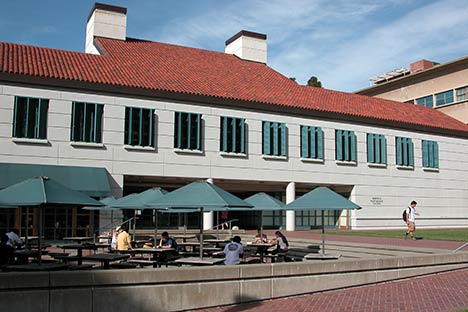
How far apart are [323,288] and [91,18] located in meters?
27.8

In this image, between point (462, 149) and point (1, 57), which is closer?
point (1, 57)

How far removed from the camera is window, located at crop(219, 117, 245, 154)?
30.1m

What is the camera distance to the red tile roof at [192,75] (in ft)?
89.9

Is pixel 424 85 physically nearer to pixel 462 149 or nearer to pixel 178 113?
pixel 462 149

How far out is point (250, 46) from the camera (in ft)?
128

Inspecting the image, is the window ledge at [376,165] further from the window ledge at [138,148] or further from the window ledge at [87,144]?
the window ledge at [87,144]

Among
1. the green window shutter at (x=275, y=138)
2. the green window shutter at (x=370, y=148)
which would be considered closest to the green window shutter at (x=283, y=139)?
the green window shutter at (x=275, y=138)

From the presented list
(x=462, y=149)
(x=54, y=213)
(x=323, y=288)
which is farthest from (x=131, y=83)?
(x=462, y=149)

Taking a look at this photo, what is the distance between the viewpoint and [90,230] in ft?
86.2

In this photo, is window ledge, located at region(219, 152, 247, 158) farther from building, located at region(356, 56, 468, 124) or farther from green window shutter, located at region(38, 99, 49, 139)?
building, located at region(356, 56, 468, 124)

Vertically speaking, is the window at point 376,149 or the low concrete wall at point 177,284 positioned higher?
the window at point 376,149

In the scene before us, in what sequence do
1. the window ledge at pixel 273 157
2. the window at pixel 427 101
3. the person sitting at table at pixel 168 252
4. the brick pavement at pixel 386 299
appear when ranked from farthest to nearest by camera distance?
1. the window at pixel 427 101
2. the window ledge at pixel 273 157
3. the person sitting at table at pixel 168 252
4. the brick pavement at pixel 386 299

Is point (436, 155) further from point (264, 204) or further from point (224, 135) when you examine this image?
point (264, 204)

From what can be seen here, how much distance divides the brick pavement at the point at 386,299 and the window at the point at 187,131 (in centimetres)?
1737
